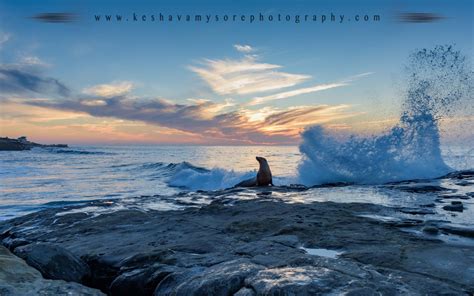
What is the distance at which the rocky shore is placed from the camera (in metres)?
A: 2.93

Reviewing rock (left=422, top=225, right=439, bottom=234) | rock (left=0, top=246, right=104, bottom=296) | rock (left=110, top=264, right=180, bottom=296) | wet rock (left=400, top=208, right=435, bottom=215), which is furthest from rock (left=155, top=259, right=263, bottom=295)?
wet rock (left=400, top=208, right=435, bottom=215)

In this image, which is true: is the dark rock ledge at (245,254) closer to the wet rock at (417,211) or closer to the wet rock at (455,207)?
the wet rock at (417,211)

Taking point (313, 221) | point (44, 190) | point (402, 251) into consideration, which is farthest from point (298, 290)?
point (44, 190)

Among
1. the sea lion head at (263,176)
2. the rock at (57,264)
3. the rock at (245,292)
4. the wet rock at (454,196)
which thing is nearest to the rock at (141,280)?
the rock at (57,264)

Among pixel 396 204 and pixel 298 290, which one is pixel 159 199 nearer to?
pixel 396 204

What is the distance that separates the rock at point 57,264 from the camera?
3918 millimetres

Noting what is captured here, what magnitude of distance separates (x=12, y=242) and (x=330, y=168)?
1332cm

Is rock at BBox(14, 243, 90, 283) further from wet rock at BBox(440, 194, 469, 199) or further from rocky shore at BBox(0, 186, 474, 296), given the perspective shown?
wet rock at BBox(440, 194, 469, 199)

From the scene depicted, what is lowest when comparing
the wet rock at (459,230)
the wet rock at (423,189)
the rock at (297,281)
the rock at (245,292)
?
the wet rock at (423,189)

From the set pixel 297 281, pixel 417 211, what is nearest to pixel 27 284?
pixel 297 281

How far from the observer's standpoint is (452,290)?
2783mm

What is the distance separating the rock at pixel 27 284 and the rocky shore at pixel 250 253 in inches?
1.0

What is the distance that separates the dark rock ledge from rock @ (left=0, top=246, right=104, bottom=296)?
0.26 ft

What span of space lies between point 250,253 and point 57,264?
216cm
